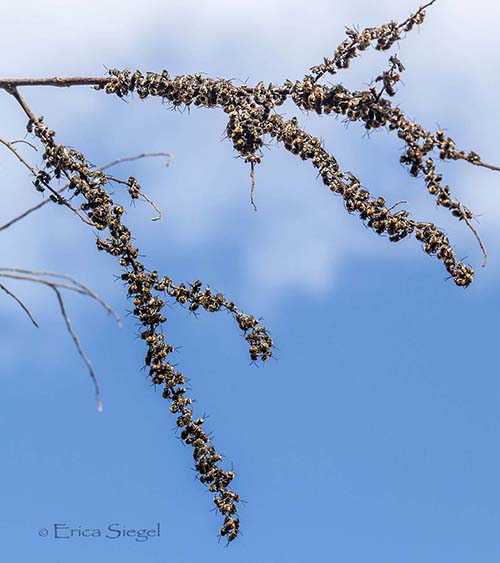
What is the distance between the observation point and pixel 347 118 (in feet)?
16.1

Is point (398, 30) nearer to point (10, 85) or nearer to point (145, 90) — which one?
point (145, 90)

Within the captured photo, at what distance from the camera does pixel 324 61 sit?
5.16 m

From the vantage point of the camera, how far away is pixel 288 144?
5098 mm

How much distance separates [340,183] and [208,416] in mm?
1277

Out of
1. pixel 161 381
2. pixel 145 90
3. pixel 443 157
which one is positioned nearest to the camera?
pixel 443 157

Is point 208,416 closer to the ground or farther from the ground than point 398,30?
closer to the ground

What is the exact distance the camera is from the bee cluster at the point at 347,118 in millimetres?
4793

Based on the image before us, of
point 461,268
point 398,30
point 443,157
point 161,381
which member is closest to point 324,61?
point 398,30

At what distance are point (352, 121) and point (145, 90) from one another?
1234 millimetres

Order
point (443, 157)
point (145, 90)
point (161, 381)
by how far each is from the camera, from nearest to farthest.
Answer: point (443, 157), point (161, 381), point (145, 90)

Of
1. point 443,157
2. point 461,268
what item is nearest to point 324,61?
point 443,157

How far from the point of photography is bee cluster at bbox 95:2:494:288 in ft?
15.7

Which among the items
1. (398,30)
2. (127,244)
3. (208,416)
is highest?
(398,30)

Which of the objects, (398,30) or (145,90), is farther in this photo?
(145,90)
